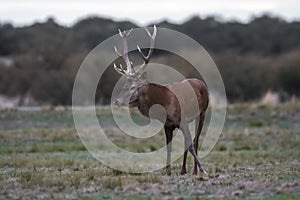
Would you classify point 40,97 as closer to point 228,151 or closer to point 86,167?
point 228,151

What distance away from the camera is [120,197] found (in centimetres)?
1262

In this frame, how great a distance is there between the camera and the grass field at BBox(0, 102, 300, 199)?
1305 cm

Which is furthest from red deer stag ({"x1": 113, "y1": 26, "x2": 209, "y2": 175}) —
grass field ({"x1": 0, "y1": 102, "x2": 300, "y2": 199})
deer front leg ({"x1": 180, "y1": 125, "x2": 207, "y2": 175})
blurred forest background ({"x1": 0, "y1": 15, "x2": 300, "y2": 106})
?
blurred forest background ({"x1": 0, "y1": 15, "x2": 300, "y2": 106})

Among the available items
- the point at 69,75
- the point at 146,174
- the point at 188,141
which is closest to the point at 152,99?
the point at 188,141

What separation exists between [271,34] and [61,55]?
40257 millimetres

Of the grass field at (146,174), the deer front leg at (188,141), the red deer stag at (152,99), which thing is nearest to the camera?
the grass field at (146,174)

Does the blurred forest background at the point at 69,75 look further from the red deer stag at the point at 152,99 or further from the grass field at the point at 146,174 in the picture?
the red deer stag at the point at 152,99

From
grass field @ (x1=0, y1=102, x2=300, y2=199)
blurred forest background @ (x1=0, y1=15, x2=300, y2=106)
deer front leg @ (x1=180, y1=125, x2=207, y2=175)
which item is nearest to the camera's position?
grass field @ (x1=0, y1=102, x2=300, y2=199)

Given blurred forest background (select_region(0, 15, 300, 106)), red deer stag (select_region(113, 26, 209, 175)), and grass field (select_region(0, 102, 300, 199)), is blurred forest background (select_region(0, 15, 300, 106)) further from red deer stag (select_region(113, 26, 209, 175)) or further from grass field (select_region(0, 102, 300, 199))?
red deer stag (select_region(113, 26, 209, 175))

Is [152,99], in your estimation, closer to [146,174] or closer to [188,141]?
[188,141]

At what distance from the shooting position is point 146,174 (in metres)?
15.6

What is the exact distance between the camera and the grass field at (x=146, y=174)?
13.1 meters

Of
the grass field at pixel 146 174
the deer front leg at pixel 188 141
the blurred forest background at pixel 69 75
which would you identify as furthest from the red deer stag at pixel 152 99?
the blurred forest background at pixel 69 75

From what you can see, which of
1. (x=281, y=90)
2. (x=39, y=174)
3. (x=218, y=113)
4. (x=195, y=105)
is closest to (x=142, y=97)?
(x=195, y=105)
